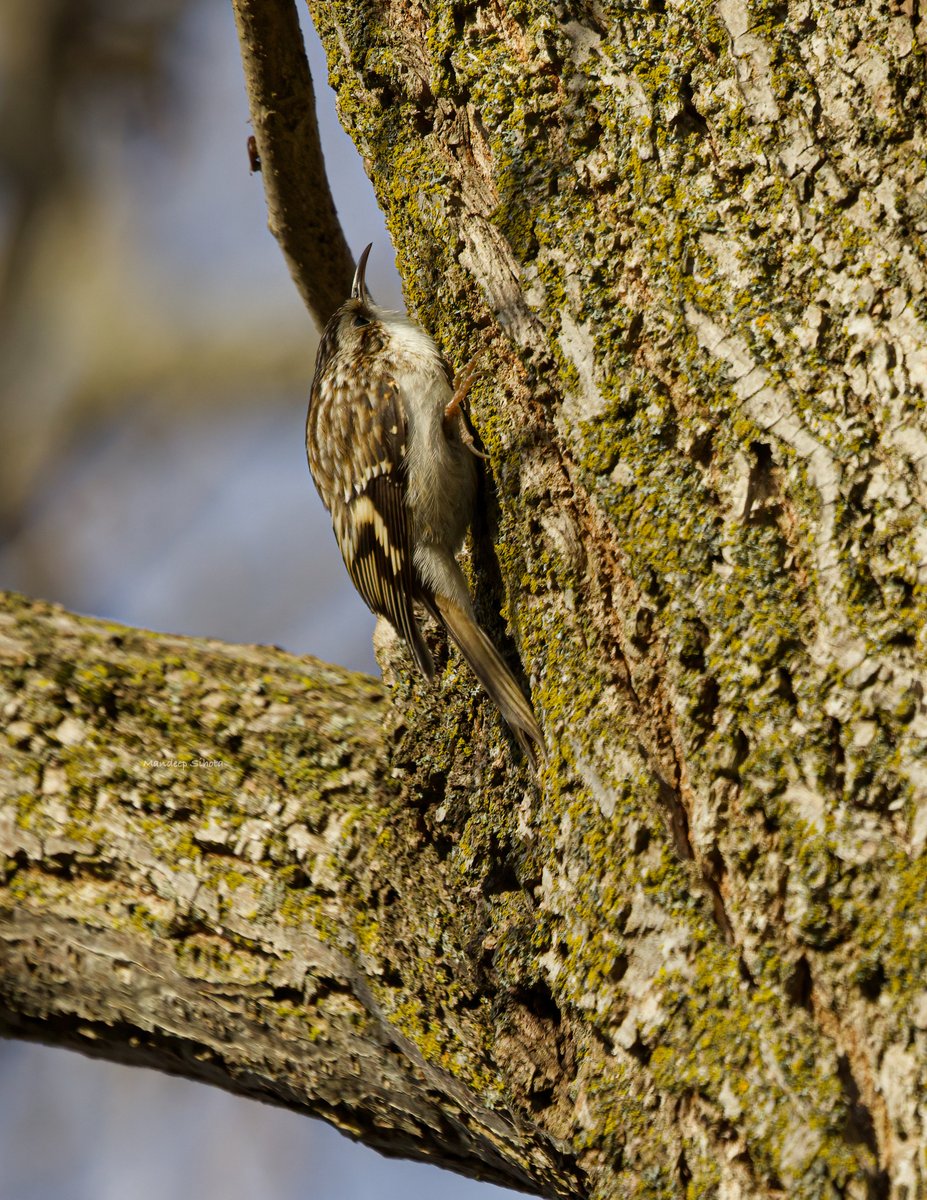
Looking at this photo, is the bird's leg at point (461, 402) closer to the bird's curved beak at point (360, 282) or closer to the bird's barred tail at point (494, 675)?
the bird's barred tail at point (494, 675)

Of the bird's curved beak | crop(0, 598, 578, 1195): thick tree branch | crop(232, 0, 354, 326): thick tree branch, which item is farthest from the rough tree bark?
the bird's curved beak

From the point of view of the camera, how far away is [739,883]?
1291 millimetres

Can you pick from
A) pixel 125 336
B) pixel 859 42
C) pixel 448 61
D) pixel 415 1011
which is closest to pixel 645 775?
pixel 415 1011

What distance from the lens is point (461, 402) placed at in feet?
7.23

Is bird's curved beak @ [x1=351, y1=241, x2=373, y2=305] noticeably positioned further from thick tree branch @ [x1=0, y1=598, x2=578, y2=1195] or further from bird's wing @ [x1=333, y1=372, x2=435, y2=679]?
thick tree branch @ [x1=0, y1=598, x2=578, y2=1195]

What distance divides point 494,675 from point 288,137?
125 cm

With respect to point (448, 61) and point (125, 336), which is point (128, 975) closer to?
point (448, 61)

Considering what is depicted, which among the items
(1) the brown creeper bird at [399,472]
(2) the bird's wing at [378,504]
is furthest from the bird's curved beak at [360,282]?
(2) the bird's wing at [378,504]

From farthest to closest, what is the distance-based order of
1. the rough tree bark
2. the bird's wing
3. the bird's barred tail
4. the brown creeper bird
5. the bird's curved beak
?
the bird's curved beak
the bird's wing
the brown creeper bird
the bird's barred tail
the rough tree bark

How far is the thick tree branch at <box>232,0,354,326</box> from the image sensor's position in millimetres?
2377

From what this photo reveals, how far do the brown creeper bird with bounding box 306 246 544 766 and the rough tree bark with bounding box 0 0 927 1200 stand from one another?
0.32 feet

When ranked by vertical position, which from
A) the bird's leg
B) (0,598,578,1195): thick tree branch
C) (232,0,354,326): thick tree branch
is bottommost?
(0,598,578,1195): thick tree branch

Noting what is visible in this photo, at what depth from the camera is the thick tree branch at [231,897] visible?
5.75 ft

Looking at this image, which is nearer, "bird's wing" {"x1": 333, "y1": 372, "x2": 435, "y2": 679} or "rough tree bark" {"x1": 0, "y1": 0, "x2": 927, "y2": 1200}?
"rough tree bark" {"x1": 0, "y1": 0, "x2": 927, "y2": 1200}
